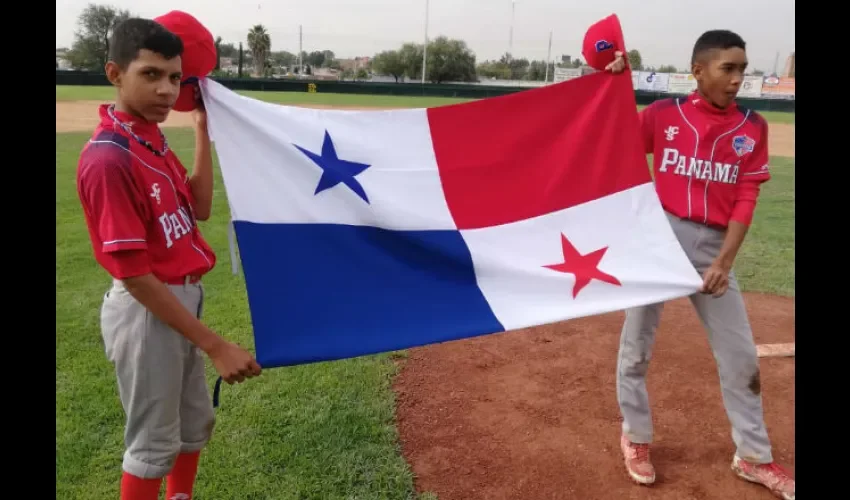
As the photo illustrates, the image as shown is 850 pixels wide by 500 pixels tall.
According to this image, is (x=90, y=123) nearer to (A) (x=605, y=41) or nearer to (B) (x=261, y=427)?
(B) (x=261, y=427)

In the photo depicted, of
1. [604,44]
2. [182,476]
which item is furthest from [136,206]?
[604,44]

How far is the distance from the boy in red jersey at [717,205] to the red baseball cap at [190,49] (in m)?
1.78

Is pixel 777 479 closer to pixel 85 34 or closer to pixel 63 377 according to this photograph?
pixel 63 377

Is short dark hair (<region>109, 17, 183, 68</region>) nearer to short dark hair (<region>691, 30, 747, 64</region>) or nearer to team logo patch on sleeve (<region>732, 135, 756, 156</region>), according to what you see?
short dark hair (<region>691, 30, 747, 64</region>)

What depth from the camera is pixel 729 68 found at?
287 centimetres

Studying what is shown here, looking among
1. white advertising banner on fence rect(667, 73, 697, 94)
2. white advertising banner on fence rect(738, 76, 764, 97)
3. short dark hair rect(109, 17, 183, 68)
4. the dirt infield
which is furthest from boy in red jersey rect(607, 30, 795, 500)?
white advertising banner on fence rect(738, 76, 764, 97)

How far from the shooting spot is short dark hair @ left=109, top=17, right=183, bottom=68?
6.59ft

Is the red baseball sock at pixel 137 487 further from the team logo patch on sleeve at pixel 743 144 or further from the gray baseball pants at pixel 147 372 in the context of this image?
the team logo patch on sleeve at pixel 743 144

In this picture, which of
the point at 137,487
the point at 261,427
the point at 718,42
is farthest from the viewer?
the point at 261,427

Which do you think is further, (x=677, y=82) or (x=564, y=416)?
(x=677, y=82)

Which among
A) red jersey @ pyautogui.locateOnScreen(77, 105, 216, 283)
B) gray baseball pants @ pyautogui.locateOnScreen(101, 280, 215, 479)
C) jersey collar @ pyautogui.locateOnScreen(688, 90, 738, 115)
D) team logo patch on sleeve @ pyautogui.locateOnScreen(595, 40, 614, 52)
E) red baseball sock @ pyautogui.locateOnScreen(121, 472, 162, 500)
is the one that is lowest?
red baseball sock @ pyautogui.locateOnScreen(121, 472, 162, 500)

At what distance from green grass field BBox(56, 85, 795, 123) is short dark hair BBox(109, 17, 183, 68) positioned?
1120 inches

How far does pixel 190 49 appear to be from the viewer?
2277 mm

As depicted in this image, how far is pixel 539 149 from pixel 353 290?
3.64 ft
